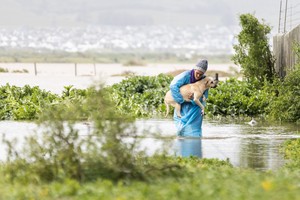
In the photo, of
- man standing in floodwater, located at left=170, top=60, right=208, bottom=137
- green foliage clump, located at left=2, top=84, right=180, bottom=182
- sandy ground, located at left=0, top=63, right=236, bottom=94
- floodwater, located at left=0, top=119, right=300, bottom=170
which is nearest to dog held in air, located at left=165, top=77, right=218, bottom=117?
man standing in floodwater, located at left=170, top=60, right=208, bottom=137

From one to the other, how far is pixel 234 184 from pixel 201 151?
6.67 metres

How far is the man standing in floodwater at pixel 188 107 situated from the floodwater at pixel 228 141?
0.65ft

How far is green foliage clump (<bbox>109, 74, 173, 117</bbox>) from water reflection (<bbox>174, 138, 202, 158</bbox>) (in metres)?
5.92

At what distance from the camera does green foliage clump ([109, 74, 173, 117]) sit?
92.9 feet

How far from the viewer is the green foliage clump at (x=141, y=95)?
28.3 meters

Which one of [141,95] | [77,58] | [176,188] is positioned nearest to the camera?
[176,188]

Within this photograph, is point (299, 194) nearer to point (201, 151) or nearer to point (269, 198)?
point (269, 198)

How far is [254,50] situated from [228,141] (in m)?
9.49

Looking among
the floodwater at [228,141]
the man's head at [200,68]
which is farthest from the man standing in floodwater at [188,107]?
the floodwater at [228,141]

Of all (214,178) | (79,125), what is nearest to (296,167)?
(214,178)

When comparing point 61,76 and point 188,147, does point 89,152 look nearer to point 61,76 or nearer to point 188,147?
point 188,147

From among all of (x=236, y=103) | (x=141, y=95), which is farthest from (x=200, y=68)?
(x=141, y=95)

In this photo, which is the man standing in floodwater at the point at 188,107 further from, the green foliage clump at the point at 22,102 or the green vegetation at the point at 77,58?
the green vegetation at the point at 77,58

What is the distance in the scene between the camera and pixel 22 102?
94.4ft
